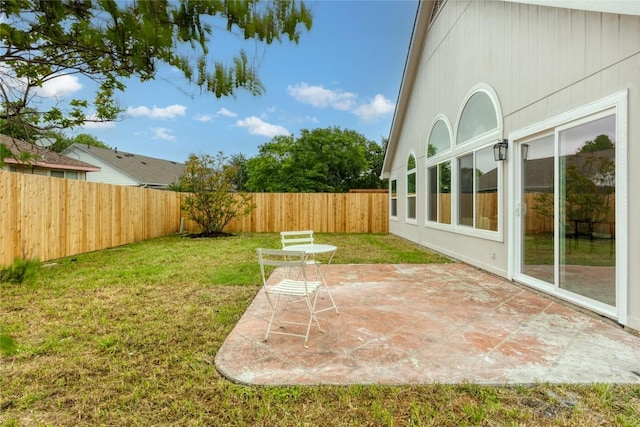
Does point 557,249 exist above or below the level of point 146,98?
below

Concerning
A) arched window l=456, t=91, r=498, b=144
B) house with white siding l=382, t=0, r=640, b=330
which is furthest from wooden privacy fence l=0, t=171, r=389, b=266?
arched window l=456, t=91, r=498, b=144

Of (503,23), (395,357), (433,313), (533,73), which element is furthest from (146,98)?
(503,23)

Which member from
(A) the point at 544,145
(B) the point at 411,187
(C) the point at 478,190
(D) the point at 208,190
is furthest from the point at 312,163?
(A) the point at 544,145

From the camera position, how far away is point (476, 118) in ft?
21.1

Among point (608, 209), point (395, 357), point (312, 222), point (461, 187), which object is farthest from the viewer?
point (312, 222)

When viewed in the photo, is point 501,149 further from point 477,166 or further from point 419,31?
point 419,31

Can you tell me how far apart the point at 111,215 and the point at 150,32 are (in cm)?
964

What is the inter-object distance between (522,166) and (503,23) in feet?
7.68

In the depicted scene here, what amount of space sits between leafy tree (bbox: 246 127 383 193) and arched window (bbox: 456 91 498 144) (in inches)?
708

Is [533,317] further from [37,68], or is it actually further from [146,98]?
[37,68]

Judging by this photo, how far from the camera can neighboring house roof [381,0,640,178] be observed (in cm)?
309

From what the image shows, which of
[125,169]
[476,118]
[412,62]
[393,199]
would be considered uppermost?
[412,62]

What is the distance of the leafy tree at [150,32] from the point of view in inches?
32.8

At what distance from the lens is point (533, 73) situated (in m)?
4.71
